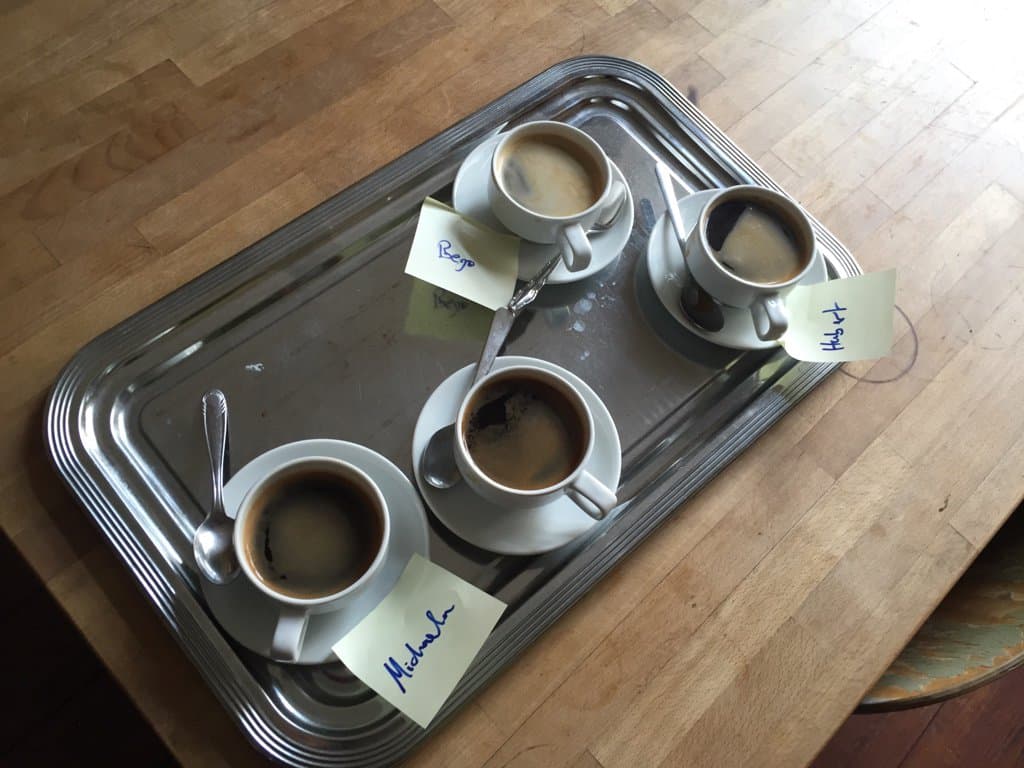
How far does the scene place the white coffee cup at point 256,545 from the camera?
571 millimetres

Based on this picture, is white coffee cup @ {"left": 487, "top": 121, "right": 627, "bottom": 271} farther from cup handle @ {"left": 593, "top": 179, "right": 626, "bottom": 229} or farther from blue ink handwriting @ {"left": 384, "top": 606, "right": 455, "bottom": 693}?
blue ink handwriting @ {"left": 384, "top": 606, "right": 455, "bottom": 693}

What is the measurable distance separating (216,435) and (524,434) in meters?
0.26

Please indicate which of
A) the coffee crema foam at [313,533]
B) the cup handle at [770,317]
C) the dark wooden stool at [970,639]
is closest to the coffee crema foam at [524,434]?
the coffee crema foam at [313,533]

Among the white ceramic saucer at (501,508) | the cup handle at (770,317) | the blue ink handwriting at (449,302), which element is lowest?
the white ceramic saucer at (501,508)

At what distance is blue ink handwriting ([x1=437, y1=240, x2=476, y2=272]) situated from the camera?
769 mm

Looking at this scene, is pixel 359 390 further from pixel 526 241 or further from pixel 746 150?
pixel 746 150


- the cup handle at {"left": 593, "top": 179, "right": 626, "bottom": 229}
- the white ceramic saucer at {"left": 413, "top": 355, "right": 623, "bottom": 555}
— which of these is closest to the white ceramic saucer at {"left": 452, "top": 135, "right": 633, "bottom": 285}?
the cup handle at {"left": 593, "top": 179, "right": 626, "bottom": 229}

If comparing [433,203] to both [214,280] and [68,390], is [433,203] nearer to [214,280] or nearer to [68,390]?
[214,280]

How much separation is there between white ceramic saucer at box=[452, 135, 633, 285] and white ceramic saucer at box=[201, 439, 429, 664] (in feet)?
0.80

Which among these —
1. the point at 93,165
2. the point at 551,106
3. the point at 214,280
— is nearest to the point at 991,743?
the point at 551,106

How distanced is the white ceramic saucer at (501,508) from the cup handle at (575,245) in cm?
12

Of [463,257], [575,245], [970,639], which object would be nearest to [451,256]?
[463,257]

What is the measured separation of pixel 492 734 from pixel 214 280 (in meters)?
0.46

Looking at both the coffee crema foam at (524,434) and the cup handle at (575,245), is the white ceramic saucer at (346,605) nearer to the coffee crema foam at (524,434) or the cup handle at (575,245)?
the coffee crema foam at (524,434)
